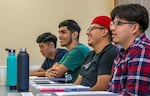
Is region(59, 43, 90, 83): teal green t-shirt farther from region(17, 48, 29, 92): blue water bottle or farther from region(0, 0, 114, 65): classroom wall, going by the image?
region(0, 0, 114, 65): classroom wall

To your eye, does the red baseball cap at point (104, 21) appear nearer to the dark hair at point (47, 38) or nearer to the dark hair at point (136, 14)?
the dark hair at point (136, 14)

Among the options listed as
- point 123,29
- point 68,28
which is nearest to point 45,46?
point 68,28

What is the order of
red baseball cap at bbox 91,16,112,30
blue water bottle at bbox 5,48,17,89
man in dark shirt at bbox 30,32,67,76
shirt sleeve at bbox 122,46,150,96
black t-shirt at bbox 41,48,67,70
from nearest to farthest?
shirt sleeve at bbox 122,46,150,96 → blue water bottle at bbox 5,48,17,89 → red baseball cap at bbox 91,16,112,30 → black t-shirt at bbox 41,48,67,70 → man in dark shirt at bbox 30,32,67,76

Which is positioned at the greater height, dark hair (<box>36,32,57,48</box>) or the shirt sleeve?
dark hair (<box>36,32,57,48</box>)

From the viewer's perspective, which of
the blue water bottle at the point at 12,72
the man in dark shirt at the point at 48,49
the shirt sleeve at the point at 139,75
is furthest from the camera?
the man in dark shirt at the point at 48,49

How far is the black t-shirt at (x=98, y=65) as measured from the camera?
78.0 inches

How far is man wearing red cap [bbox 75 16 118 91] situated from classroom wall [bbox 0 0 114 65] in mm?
1523

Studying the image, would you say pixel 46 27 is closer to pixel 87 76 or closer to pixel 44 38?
pixel 44 38

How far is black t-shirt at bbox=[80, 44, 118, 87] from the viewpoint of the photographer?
198 centimetres

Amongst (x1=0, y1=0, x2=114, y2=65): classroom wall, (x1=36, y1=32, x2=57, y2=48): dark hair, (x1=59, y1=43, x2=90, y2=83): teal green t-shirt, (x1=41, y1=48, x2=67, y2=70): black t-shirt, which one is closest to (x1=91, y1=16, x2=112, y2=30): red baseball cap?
(x1=59, y1=43, x2=90, y2=83): teal green t-shirt

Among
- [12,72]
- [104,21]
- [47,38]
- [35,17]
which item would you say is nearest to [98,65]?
[104,21]

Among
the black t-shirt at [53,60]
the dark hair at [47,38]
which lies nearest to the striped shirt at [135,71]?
the black t-shirt at [53,60]

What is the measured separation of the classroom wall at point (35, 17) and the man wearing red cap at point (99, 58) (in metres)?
1.52

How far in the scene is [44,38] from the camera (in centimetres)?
352
